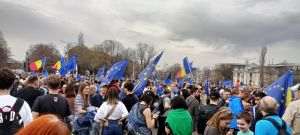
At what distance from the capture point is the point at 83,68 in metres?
94.2

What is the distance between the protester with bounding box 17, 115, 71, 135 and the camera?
2.32 metres

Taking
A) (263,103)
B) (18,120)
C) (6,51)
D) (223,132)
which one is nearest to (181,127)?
(223,132)

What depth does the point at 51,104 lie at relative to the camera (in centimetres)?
647

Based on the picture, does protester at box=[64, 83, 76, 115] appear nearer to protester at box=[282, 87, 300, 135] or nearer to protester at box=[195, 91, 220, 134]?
protester at box=[195, 91, 220, 134]

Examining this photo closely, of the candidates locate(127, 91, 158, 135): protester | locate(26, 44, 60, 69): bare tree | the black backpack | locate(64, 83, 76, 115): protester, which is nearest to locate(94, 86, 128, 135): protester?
locate(127, 91, 158, 135): protester

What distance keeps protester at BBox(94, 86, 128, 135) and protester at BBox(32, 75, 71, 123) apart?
1176 millimetres

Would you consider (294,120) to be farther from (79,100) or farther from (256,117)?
(79,100)

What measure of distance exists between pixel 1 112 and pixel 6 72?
452mm

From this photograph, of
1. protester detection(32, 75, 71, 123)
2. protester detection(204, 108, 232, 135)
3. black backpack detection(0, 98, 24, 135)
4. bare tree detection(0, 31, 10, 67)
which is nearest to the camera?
black backpack detection(0, 98, 24, 135)

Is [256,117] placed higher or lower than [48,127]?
lower

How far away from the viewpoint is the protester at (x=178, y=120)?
7.45m

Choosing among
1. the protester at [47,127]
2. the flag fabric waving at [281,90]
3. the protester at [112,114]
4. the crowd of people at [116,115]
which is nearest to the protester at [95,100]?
the crowd of people at [116,115]

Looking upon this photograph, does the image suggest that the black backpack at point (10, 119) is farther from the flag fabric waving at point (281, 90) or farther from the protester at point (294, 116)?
the flag fabric waving at point (281, 90)

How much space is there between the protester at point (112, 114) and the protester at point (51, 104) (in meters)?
1.18
